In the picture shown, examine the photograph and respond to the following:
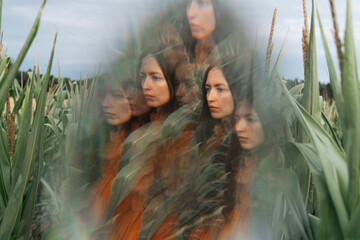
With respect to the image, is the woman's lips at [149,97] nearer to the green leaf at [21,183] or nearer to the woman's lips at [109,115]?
the woman's lips at [109,115]

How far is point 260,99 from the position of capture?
526 mm

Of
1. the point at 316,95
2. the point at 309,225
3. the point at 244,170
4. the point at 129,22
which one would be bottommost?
the point at 309,225

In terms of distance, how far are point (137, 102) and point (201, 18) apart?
0.16m

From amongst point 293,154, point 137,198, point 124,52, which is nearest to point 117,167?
point 137,198

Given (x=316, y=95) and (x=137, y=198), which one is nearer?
(x=137, y=198)

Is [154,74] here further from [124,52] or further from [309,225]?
[309,225]

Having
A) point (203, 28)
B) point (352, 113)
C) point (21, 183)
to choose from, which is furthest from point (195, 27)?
point (21, 183)

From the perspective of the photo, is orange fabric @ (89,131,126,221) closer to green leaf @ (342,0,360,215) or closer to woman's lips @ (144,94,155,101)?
woman's lips @ (144,94,155,101)

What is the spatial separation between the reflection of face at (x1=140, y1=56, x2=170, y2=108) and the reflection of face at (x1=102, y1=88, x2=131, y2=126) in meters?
0.03

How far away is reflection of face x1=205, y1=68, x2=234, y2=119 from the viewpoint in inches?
19.7

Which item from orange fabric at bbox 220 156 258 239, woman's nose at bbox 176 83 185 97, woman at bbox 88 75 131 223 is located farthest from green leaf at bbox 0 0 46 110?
orange fabric at bbox 220 156 258 239

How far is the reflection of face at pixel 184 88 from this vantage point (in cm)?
50

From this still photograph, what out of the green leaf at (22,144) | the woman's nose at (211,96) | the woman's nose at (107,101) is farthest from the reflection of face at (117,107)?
the green leaf at (22,144)

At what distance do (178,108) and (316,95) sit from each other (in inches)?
11.0
